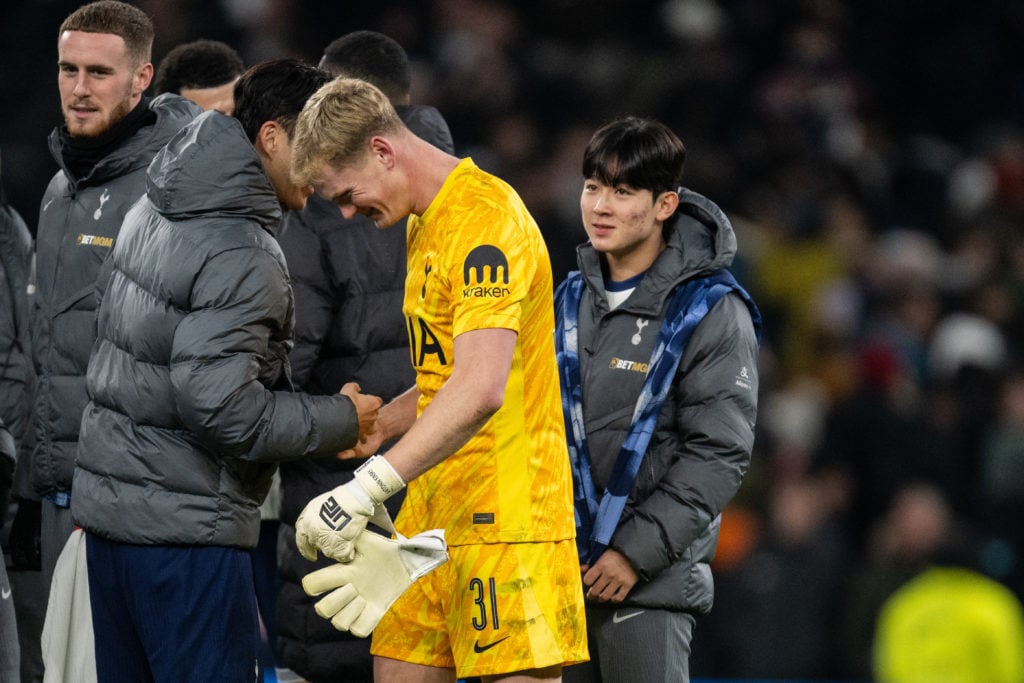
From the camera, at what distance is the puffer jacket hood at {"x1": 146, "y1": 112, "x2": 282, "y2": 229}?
354 centimetres

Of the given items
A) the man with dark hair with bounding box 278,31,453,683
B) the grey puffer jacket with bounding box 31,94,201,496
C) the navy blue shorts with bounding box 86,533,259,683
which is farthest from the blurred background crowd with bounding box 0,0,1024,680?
the navy blue shorts with bounding box 86,533,259,683

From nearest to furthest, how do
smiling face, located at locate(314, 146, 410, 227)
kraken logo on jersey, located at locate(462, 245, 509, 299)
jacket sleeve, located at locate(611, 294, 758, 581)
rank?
kraken logo on jersey, located at locate(462, 245, 509, 299)
smiling face, located at locate(314, 146, 410, 227)
jacket sleeve, located at locate(611, 294, 758, 581)

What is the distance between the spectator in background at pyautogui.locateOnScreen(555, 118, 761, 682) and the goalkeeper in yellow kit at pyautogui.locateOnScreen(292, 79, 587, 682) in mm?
473

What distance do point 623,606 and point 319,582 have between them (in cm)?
102

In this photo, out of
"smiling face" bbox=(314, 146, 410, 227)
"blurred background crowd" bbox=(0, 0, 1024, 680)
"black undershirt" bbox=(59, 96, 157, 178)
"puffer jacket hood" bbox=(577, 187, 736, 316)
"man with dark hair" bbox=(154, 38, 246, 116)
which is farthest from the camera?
"blurred background crowd" bbox=(0, 0, 1024, 680)

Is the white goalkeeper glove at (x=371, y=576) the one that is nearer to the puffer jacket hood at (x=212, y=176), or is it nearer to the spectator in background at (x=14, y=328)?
the puffer jacket hood at (x=212, y=176)

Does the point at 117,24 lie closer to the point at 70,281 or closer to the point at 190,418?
the point at 70,281

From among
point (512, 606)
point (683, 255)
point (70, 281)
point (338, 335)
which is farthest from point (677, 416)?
point (70, 281)

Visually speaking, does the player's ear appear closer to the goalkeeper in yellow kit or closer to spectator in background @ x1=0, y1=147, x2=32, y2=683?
the goalkeeper in yellow kit

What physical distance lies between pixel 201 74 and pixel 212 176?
2147 mm

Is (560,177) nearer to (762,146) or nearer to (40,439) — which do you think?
(762,146)

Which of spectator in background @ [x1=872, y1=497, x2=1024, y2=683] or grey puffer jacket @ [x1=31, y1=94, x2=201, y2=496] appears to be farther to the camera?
spectator in background @ [x1=872, y1=497, x2=1024, y2=683]

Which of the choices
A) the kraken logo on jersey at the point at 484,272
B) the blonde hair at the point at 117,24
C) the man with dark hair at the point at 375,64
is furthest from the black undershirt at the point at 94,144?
the kraken logo on jersey at the point at 484,272

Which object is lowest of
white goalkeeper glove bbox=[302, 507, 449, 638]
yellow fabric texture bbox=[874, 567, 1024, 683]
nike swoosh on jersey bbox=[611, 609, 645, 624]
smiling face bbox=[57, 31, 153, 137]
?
yellow fabric texture bbox=[874, 567, 1024, 683]
